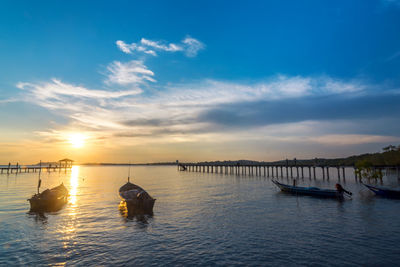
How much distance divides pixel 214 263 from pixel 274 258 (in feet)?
13.3

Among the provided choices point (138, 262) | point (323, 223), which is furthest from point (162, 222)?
point (323, 223)

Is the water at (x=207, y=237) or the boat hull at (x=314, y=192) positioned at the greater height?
the boat hull at (x=314, y=192)

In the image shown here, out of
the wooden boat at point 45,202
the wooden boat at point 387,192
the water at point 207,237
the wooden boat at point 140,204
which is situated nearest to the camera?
the water at point 207,237

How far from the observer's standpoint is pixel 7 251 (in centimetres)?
1631

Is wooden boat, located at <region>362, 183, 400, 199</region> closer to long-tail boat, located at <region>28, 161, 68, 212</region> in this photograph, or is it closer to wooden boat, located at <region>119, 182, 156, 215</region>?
wooden boat, located at <region>119, 182, 156, 215</region>

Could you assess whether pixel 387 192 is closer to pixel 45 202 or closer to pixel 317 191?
pixel 317 191

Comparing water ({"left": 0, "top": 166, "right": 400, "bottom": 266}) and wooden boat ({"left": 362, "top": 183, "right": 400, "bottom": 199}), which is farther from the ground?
wooden boat ({"left": 362, "top": 183, "right": 400, "bottom": 199})

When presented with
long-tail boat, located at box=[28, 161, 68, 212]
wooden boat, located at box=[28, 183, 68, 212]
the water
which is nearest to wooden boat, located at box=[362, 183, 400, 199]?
the water

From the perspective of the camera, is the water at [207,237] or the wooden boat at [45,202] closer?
the water at [207,237]

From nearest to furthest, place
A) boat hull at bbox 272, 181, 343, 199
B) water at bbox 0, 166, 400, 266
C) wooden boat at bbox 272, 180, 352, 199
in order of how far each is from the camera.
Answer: water at bbox 0, 166, 400, 266 → wooden boat at bbox 272, 180, 352, 199 → boat hull at bbox 272, 181, 343, 199

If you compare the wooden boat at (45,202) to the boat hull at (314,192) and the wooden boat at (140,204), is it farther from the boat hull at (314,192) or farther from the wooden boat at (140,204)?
the boat hull at (314,192)

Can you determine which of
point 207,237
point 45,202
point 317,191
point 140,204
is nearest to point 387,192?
point 317,191

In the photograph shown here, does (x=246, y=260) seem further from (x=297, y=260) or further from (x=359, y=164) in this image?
(x=359, y=164)

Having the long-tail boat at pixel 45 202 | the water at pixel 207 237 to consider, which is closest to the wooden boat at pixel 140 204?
the water at pixel 207 237
